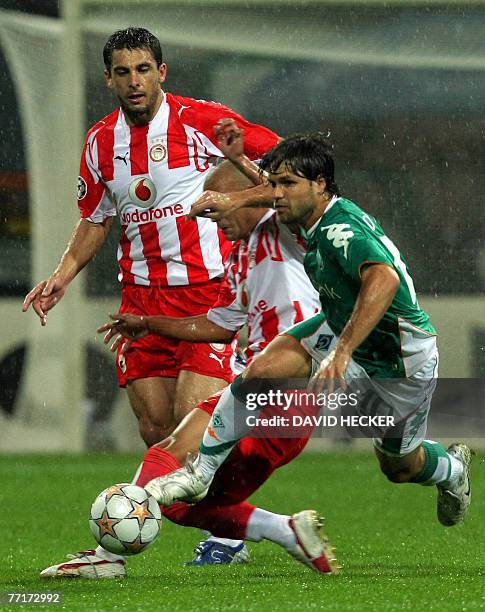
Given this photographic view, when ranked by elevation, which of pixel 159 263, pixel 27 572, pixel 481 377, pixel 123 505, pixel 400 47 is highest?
pixel 400 47

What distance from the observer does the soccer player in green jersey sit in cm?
512

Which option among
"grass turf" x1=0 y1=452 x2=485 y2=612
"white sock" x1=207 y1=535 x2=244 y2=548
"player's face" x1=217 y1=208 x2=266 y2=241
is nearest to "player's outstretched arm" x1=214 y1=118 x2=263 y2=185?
"player's face" x1=217 y1=208 x2=266 y2=241

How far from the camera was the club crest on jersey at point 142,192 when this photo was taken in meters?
6.73

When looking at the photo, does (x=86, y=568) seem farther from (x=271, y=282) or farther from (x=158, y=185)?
(x=158, y=185)

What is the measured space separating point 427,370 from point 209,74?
6730 mm

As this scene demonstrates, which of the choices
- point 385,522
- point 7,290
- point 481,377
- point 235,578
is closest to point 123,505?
point 235,578

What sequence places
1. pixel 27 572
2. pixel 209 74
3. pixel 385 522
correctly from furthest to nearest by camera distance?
pixel 209 74 → pixel 385 522 → pixel 27 572

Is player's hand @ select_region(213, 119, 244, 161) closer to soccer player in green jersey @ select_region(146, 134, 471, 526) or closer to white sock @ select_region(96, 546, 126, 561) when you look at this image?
soccer player in green jersey @ select_region(146, 134, 471, 526)

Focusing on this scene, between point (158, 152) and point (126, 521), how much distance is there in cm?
217

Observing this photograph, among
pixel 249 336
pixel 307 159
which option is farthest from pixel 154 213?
pixel 307 159

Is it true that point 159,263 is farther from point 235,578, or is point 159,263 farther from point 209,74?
point 209,74

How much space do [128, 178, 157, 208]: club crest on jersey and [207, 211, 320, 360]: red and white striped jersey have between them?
757 mm

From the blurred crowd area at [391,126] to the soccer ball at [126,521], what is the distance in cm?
695

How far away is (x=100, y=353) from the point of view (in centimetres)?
1307
